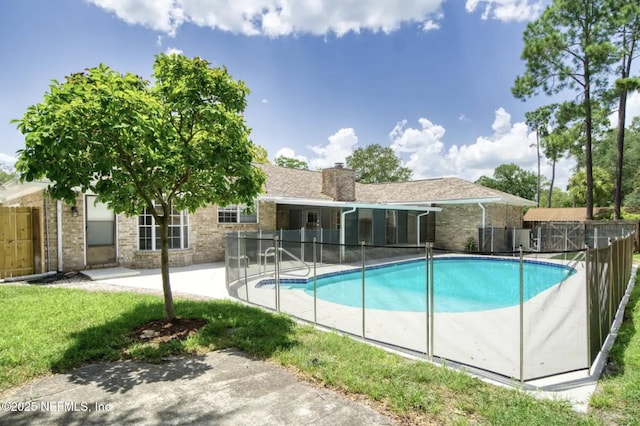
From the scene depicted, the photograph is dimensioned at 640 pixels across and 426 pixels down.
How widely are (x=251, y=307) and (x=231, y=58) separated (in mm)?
9825

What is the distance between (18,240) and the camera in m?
10.2

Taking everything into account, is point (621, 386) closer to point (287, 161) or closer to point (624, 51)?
point (624, 51)

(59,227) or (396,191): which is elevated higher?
(396,191)

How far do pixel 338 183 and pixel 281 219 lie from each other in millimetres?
3725

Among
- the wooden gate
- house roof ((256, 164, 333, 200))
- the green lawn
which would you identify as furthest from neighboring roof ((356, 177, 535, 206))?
the wooden gate

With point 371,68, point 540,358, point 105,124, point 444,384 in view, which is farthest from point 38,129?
point 371,68

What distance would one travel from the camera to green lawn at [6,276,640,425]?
3.27 metres

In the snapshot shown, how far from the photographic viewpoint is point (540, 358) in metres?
4.57

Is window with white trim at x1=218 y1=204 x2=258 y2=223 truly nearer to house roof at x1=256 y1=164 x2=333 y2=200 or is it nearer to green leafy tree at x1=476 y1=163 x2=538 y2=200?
house roof at x1=256 y1=164 x2=333 y2=200

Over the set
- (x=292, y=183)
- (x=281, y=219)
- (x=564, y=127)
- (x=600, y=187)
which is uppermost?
(x=564, y=127)

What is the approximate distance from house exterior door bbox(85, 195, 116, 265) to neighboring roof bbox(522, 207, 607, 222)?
35040 mm

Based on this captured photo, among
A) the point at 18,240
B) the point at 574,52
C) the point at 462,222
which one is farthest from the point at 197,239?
the point at 574,52

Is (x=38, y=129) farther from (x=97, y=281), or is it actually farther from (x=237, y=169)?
(x=97, y=281)

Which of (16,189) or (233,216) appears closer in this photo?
(16,189)
